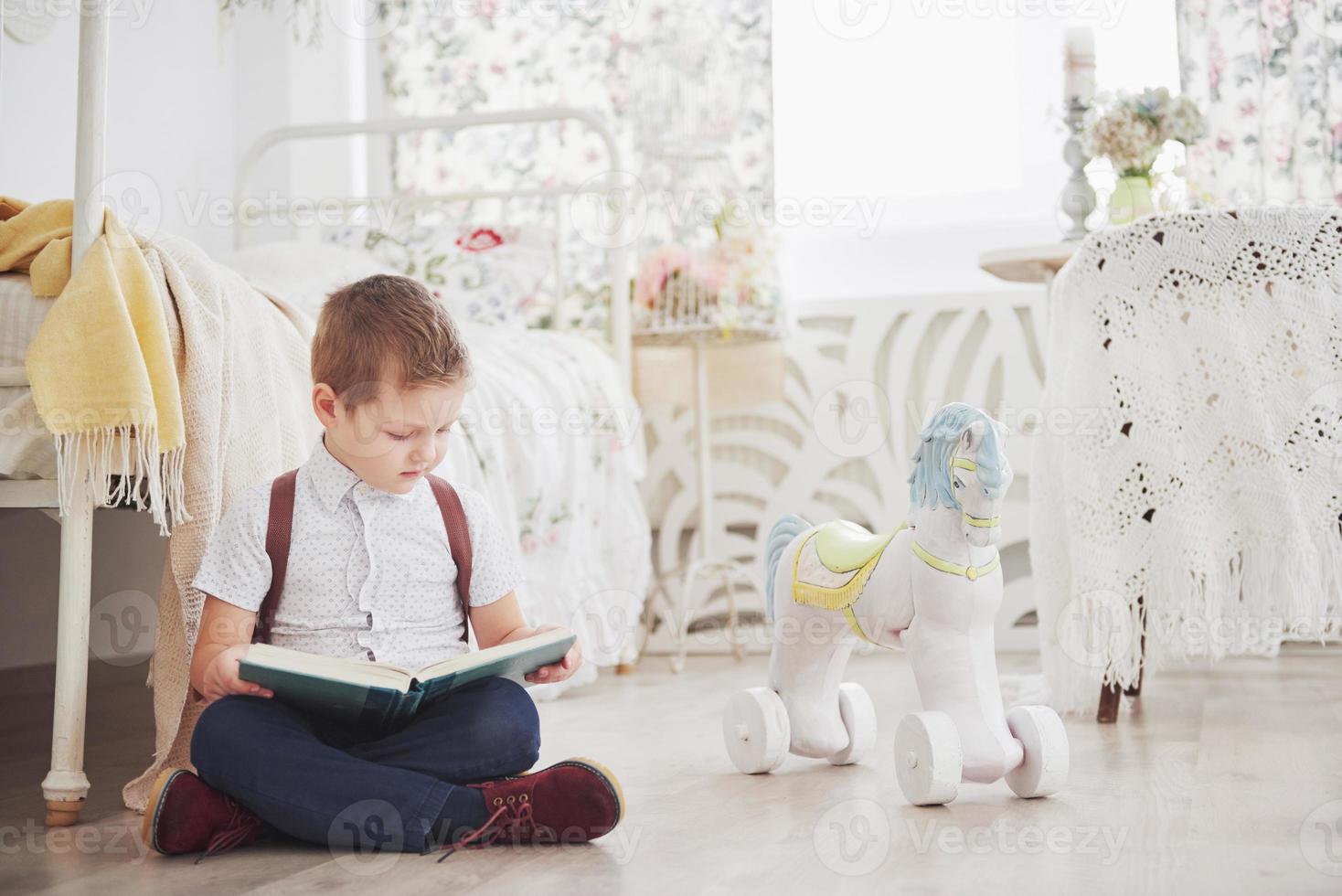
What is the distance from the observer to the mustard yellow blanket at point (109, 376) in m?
1.23

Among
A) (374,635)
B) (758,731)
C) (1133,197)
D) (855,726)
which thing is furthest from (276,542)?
(1133,197)

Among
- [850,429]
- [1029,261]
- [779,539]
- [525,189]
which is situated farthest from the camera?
[525,189]

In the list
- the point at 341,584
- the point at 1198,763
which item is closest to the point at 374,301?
the point at 341,584

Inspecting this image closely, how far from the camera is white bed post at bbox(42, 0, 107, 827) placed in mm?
1229

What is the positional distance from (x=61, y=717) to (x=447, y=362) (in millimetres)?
510

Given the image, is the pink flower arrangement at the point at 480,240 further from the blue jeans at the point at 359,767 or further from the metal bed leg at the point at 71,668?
the blue jeans at the point at 359,767

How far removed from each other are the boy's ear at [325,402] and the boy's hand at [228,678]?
22cm

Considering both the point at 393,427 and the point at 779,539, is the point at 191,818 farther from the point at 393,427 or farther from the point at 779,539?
the point at 779,539

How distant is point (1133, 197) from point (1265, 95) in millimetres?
640

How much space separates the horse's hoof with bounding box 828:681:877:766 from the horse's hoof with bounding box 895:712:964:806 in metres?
0.23

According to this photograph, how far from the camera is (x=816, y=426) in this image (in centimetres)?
294

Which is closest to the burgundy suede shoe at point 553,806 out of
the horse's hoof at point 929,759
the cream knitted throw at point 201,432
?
the horse's hoof at point 929,759

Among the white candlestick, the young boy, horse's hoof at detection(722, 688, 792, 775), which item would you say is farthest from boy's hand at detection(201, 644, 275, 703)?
the white candlestick

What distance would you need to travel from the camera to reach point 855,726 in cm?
144
